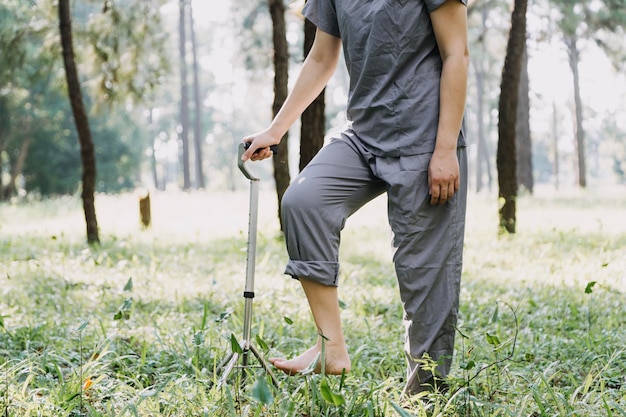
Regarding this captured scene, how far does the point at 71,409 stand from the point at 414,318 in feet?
4.14

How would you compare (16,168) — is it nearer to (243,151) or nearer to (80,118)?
(80,118)

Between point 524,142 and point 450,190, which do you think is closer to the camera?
point 450,190

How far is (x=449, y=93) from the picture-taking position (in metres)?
2.22

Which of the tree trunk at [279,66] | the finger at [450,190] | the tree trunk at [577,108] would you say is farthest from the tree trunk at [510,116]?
the tree trunk at [577,108]

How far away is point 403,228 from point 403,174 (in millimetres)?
192

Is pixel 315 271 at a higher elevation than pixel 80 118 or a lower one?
lower

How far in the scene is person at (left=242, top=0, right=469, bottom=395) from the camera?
222 cm

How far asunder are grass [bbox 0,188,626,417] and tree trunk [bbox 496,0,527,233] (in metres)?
0.41

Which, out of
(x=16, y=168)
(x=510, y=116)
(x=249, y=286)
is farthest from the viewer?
(x=16, y=168)

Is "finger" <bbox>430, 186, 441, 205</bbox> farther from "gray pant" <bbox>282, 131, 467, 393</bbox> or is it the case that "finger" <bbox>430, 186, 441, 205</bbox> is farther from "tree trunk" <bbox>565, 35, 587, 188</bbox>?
"tree trunk" <bbox>565, 35, 587, 188</bbox>

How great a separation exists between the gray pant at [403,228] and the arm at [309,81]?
0.72ft

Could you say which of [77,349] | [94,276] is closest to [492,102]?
[94,276]

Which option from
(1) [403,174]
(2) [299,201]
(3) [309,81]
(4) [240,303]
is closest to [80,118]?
(4) [240,303]

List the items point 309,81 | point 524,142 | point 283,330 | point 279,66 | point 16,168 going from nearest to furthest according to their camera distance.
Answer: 1. point 309,81
2. point 283,330
3. point 279,66
4. point 524,142
5. point 16,168
